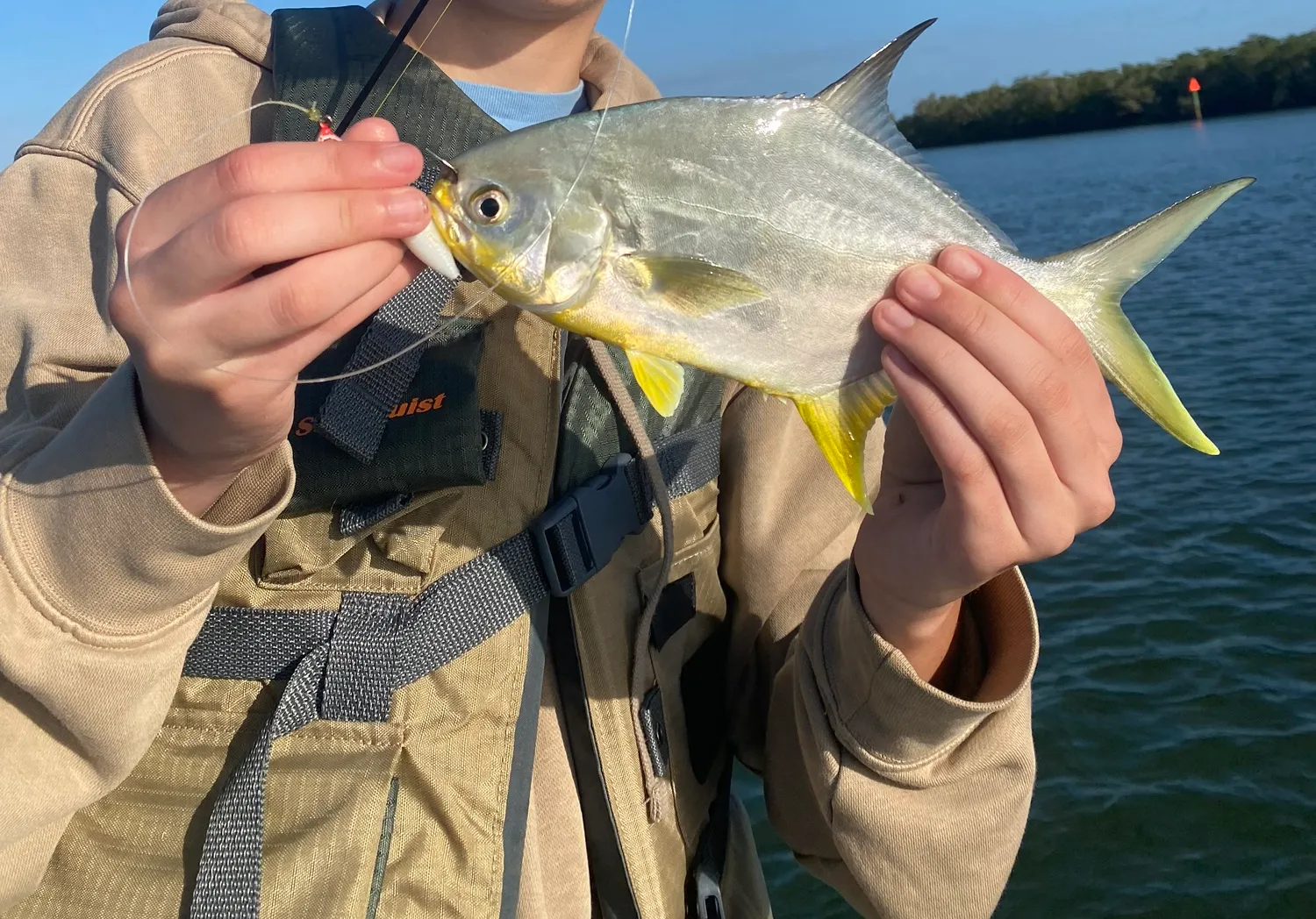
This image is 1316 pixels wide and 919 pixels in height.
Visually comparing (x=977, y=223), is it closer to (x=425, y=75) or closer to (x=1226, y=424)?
(x=425, y=75)

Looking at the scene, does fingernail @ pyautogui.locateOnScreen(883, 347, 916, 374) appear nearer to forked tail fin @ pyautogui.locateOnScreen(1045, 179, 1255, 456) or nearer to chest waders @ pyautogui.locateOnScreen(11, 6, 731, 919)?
forked tail fin @ pyautogui.locateOnScreen(1045, 179, 1255, 456)

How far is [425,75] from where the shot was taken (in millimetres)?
2361

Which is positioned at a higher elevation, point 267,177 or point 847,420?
point 267,177

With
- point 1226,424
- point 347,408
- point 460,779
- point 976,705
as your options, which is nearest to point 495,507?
point 347,408

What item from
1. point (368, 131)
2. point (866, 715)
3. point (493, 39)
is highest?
point (493, 39)

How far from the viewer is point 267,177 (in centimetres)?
139

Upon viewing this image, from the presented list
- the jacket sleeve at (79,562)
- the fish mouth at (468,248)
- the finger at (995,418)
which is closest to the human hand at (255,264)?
the jacket sleeve at (79,562)

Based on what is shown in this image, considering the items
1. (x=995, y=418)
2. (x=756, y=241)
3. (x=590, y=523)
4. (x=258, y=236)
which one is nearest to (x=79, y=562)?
(x=258, y=236)

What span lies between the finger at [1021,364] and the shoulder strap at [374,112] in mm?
1053

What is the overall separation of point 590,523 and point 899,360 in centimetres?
83

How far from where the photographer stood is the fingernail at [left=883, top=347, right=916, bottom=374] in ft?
6.45

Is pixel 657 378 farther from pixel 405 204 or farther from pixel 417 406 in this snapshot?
pixel 405 204

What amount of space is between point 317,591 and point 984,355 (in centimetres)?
148

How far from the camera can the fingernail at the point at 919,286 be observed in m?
1.93
